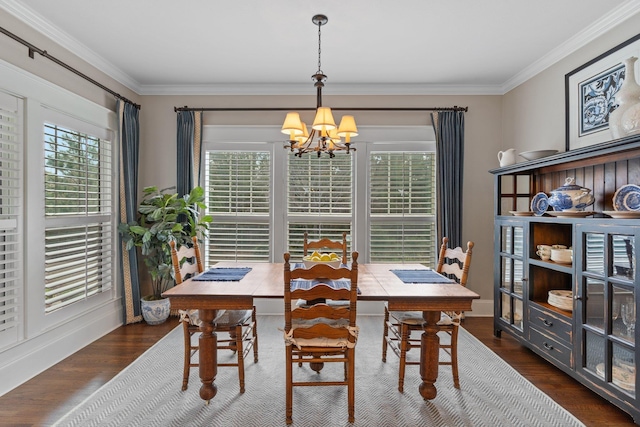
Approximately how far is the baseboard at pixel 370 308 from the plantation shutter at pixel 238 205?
0.52m

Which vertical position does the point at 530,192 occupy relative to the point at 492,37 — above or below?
below

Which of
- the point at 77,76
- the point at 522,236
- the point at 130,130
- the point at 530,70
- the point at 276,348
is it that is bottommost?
the point at 276,348

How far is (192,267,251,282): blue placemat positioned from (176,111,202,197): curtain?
5.00 ft

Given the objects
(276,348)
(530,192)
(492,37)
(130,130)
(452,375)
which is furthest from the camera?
(130,130)

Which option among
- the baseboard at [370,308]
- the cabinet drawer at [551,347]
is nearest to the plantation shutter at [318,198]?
the baseboard at [370,308]

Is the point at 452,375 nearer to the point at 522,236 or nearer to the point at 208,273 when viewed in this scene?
the point at 522,236

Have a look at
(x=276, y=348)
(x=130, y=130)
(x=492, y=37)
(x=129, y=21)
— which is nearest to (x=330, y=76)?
(x=492, y=37)

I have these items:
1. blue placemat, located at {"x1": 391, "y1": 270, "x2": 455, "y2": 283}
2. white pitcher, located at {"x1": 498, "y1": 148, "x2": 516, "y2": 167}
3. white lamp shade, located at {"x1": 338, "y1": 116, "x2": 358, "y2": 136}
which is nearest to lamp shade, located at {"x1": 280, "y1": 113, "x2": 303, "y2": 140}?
white lamp shade, located at {"x1": 338, "y1": 116, "x2": 358, "y2": 136}

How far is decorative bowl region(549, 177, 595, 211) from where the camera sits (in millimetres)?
2562

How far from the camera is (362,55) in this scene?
10.8 feet

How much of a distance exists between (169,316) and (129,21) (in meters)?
2.95

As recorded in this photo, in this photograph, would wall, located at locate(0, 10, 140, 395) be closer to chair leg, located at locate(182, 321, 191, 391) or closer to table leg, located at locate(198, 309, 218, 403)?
chair leg, located at locate(182, 321, 191, 391)

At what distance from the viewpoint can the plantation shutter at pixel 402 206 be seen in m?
4.10

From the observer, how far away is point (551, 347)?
2.68 meters
